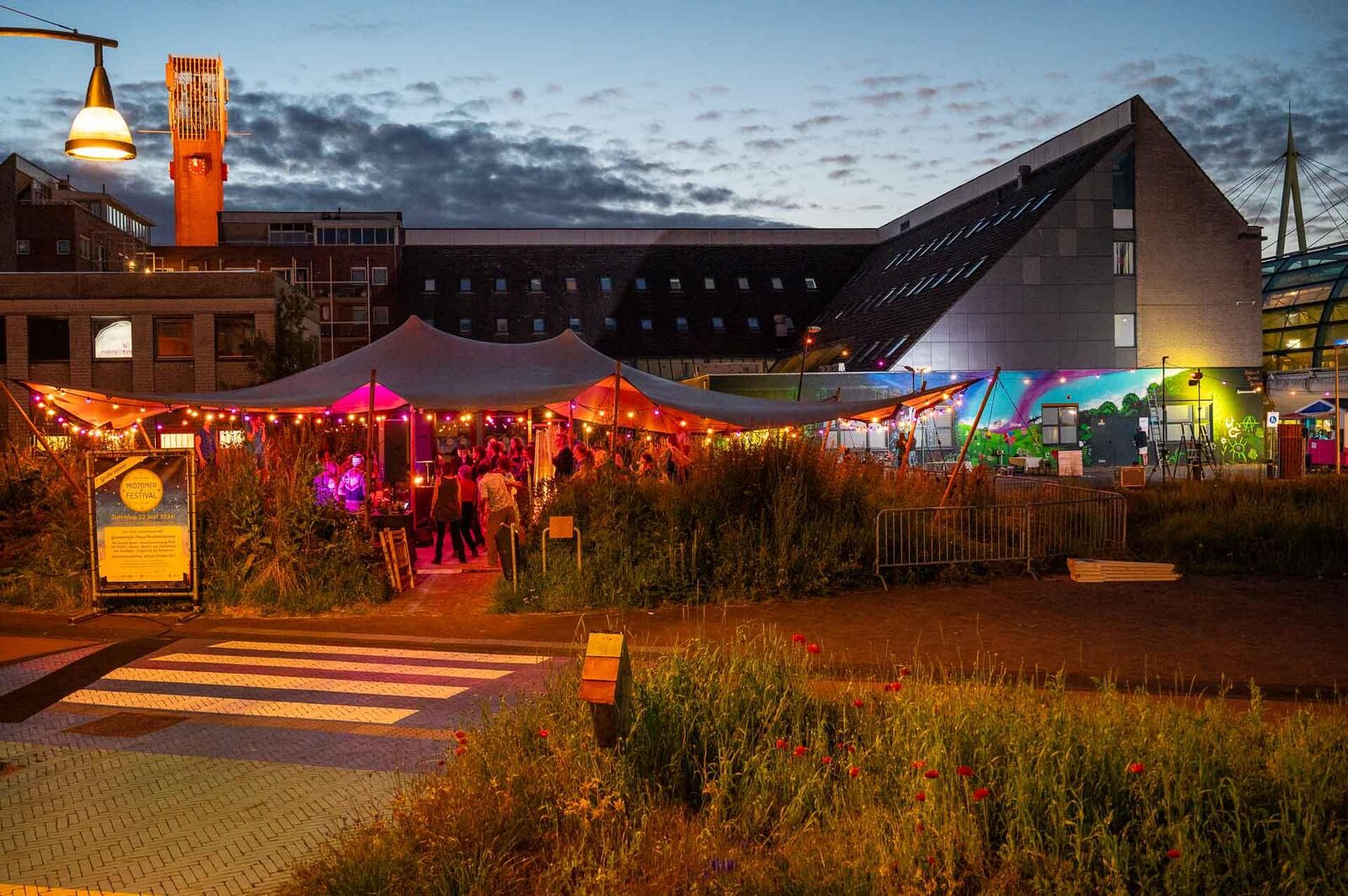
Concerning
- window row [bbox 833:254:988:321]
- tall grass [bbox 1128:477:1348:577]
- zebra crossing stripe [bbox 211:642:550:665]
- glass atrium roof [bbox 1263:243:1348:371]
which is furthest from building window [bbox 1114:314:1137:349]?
zebra crossing stripe [bbox 211:642:550:665]

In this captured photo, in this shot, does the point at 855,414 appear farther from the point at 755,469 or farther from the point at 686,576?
the point at 686,576

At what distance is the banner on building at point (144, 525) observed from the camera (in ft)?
41.4

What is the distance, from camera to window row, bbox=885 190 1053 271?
42.8 metres

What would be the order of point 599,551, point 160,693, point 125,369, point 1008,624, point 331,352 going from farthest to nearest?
point 331,352 → point 125,369 → point 599,551 → point 1008,624 → point 160,693

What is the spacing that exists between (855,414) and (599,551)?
292 inches

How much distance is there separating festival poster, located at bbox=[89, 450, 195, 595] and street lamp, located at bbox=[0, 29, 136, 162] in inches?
188

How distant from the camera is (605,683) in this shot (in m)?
5.01

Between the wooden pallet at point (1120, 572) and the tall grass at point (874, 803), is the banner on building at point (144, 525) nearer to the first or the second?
the tall grass at point (874, 803)

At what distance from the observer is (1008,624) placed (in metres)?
11.5

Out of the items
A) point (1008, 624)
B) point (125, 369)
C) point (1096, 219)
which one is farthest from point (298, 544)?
point (1096, 219)

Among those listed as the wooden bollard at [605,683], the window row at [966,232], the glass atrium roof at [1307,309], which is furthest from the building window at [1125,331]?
the wooden bollard at [605,683]

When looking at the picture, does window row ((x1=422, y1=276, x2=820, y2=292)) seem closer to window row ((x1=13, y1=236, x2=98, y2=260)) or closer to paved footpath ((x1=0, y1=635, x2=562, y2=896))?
window row ((x1=13, y1=236, x2=98, y2=260))

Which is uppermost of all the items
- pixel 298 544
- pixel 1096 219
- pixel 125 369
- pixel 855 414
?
pixel 1096 219

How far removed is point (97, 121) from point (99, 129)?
0.08 m
